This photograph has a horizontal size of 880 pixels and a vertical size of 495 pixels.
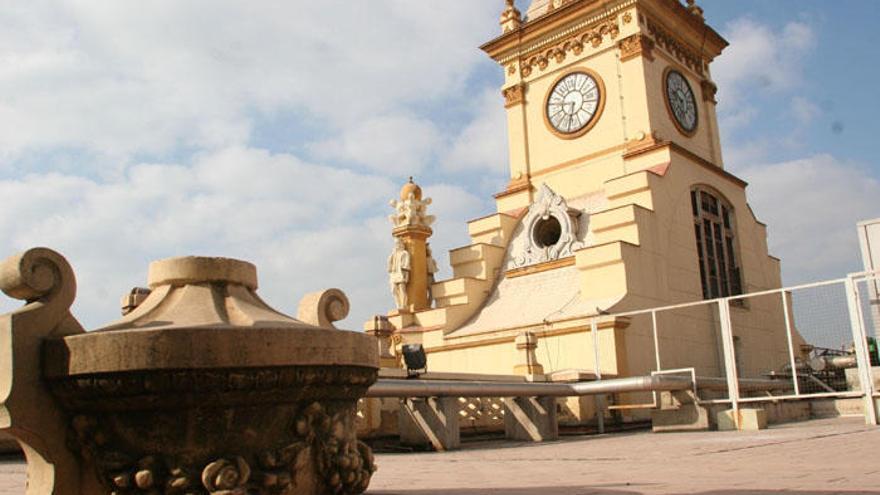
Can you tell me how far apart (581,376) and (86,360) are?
52.8 ft

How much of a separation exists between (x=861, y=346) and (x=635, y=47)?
14.6 m

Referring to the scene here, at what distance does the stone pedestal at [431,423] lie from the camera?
44.2ft

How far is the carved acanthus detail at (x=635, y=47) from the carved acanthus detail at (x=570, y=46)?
71 cm

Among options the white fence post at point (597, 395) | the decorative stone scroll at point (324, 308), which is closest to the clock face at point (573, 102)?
the white fence post at point (597, 395)

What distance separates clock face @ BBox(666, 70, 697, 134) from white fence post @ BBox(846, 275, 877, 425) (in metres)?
13.5

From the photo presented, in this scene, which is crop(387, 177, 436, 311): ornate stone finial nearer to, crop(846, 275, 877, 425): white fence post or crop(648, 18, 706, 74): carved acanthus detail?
crop(648, 18, 706, 74): carved acanthus detail

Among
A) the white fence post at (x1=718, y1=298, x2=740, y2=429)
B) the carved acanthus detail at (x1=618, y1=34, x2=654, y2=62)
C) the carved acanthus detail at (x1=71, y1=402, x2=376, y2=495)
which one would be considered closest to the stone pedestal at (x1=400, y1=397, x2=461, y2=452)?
the white fence post at (x1=718, y1=298, x2=740, y2=429)

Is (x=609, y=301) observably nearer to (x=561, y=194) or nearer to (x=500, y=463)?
(x=561, y=194)

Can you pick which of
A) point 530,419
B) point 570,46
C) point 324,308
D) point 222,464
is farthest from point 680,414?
point 570,46

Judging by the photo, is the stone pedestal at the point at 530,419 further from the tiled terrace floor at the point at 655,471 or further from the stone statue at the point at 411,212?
the stone statue at the point at 411,212

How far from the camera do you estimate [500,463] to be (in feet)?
30.8

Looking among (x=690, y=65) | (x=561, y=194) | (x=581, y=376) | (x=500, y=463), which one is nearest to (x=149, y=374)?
(x=500, y=463)

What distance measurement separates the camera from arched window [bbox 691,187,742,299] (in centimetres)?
2603

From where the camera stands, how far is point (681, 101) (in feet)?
94.8
